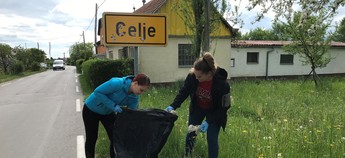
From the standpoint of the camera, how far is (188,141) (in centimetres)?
460

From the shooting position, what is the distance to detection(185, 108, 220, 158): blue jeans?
4.25 meters

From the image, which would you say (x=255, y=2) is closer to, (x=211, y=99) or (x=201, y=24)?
(x=211, y=99)

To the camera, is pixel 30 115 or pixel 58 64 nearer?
pixel 30 115

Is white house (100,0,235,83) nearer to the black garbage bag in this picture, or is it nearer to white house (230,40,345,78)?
white house (230,40,345,78)

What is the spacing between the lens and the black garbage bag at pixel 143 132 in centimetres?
398

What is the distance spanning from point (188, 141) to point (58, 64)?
55.4m

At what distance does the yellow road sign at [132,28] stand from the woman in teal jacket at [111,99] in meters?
1.15

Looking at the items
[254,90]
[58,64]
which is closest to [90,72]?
[254,90]

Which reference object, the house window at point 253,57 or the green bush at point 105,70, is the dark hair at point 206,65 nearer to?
the green bush at point 105,70

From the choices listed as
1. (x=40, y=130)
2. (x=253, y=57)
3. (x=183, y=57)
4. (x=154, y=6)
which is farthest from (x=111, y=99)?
(x=253, y=57)

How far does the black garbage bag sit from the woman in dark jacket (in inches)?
10.7

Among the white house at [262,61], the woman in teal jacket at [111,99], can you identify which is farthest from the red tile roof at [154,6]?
the woman in teal jacket at [111,99]

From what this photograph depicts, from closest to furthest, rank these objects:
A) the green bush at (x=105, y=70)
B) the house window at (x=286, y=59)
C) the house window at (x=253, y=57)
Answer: the green bush at (x=105, y=70)
the house window at (x=253, y=57)
the house window at (x=286, y=59)

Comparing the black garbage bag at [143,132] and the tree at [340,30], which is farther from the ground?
the tree at [340,30]
